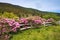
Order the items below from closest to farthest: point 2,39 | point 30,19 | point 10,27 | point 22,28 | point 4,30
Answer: point 2,39, point 4,30, point 10,27, point 22,28, point 30,19

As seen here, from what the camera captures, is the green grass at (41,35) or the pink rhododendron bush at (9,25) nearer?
the green grass at (41,35)

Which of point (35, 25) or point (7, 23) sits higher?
point (7, 23)

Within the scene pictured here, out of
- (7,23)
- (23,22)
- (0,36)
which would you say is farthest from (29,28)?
(0,36)

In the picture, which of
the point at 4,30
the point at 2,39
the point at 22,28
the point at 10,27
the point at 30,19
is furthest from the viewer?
the point at 30,19

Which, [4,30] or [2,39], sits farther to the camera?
[4,30]

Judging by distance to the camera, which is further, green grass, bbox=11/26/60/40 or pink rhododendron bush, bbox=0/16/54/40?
pink rhododendron bush, bbox=0/16/54/40

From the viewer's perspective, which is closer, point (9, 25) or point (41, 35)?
point (9, 25)

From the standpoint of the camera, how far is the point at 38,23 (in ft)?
88.8

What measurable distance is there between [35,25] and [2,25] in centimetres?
1152

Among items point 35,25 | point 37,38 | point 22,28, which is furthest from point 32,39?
point 35,25

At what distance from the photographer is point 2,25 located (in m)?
15.1

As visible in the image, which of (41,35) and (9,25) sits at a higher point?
(9,25)

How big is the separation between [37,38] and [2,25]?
2634mm

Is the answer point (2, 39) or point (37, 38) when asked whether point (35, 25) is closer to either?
point (37, 38)
